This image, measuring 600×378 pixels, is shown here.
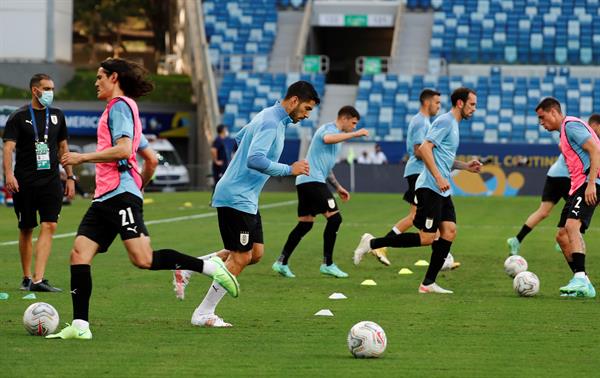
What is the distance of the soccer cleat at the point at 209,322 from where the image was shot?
35.4 feet

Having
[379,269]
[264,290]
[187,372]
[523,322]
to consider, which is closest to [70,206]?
[379,269]

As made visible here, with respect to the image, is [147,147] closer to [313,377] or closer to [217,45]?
[313,377]

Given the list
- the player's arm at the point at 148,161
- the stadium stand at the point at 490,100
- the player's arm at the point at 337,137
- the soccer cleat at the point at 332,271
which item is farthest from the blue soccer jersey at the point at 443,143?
the stadium stand at the point at 490,100

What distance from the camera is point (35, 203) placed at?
1349cm

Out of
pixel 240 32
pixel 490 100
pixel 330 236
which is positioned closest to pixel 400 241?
pixel 330 236

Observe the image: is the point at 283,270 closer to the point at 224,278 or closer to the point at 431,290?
the point at 431,290

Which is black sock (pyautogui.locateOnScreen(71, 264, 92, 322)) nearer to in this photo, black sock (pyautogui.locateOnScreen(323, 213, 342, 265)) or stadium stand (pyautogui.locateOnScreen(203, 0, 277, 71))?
black sock (pyautogui.locateOnScreen(323, 213, 342, 265))

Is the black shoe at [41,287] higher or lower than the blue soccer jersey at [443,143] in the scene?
lower

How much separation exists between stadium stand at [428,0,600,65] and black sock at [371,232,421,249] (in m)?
33.9

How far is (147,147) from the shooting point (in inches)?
413

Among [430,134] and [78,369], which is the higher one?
[430,134]

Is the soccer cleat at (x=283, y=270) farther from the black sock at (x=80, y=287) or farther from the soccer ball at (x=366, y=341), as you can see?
the soccer ball at (x=366, y=341)

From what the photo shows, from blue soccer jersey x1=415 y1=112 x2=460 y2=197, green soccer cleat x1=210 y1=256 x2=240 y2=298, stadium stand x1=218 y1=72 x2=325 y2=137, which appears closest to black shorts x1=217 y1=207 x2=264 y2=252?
green soccer cleat x1=210 y1=256 x2=240 y2=298

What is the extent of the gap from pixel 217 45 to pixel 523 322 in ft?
133
